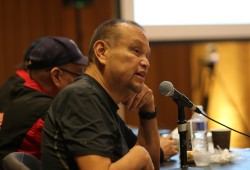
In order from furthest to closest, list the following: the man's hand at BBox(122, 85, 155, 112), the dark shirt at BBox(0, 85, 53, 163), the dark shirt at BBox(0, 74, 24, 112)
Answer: the dark shirt at BBox(0, 74, 24, 112) → the dark shirt at BBox(0, 85, 53, 163) → the man's hand at BBox(122, 85, 155, 112)

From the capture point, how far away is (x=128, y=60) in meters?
1.51

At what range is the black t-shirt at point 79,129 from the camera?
126 cm

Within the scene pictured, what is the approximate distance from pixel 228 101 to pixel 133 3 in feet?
8.39

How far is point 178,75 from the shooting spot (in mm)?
5242

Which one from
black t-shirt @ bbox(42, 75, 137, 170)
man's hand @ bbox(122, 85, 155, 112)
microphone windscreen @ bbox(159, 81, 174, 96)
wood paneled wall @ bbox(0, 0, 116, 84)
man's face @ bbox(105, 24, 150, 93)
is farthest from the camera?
wood paneled wall @ bbox(0, 0, 116, 84)

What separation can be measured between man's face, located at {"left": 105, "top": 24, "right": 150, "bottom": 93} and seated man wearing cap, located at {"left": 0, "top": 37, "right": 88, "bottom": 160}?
52 cm

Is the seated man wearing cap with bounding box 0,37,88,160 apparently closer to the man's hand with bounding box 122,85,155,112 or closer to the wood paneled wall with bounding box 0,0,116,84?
the man's hand with bounding box 122,85,155,112

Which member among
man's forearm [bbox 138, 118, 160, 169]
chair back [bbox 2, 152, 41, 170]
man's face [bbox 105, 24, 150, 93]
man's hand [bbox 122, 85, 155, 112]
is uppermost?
man's face [bbox 105, 24, 150, 93]

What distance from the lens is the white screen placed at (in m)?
3.12

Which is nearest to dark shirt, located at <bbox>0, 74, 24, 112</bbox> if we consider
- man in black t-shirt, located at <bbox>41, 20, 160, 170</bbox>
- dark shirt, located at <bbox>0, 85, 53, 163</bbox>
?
dark shirt, located at <bbox>0, 85, 53, 163</bbox>

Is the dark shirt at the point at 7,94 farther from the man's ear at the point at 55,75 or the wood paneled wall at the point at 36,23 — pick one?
the wood paneled wall at the point at 36,23

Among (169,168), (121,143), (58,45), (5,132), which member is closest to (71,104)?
(121,143)

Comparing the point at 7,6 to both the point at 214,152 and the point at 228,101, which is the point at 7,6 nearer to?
the point at 228,101

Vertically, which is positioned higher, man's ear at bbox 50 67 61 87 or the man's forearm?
man's ear at bbox 50 67 61 87
